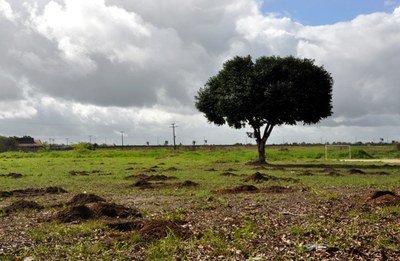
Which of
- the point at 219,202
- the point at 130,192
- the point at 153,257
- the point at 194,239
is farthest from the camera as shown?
the point at 130,192

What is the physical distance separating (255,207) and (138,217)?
3.72 m

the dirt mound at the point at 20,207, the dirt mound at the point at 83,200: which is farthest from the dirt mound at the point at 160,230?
the dirt mound at the point at 20,207

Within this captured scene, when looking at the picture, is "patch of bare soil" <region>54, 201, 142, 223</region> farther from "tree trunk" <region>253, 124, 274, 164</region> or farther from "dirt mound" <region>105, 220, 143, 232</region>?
"tree trunk" <region>253, 124, 274, 164</region>

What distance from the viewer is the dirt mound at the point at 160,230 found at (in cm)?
1092

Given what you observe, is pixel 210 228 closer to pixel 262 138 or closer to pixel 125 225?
pixel 125 225

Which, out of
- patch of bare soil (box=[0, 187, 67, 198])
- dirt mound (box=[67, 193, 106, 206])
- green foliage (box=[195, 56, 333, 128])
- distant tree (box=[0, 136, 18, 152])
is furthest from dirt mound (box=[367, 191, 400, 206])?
distant tree (box=[0, 136, 18, 152])

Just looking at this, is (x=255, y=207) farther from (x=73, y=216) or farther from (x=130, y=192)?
(x=130, y=192)

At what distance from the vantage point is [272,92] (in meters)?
44.9

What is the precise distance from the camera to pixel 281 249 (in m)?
10.0

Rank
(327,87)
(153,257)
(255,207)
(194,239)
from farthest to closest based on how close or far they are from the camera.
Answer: (327,87), (255,207), (194,239), (153,257)

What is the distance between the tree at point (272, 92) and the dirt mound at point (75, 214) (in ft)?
107

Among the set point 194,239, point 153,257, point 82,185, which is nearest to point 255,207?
point 194,239

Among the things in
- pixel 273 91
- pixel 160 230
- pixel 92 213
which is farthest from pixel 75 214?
pixel 273 91

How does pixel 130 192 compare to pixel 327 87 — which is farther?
pixel 327 87
